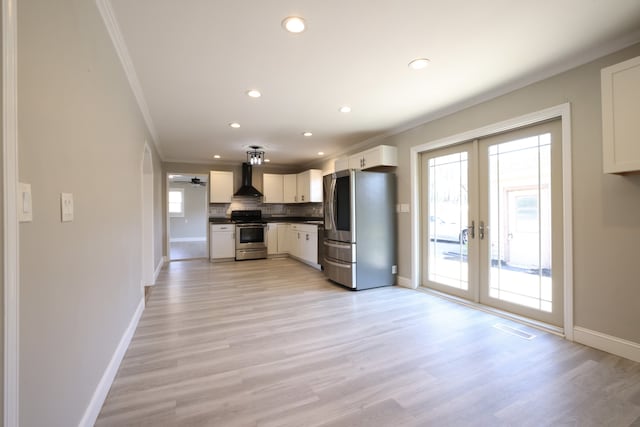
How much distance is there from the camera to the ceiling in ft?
6.01

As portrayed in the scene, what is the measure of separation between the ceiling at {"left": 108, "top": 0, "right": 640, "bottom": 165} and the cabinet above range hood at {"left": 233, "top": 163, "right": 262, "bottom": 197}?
335 cm

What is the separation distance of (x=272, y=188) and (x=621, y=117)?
20.8 ft

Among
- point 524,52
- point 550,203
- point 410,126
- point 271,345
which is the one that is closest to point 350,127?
point 410,126

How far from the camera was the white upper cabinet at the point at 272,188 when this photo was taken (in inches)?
291

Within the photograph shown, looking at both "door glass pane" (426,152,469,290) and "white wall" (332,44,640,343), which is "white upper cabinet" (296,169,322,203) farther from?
"white wall" (332,44,640,343)

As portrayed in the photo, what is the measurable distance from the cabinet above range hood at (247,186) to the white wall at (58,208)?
491 cm

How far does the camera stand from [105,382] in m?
1.79

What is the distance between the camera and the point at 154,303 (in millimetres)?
3609

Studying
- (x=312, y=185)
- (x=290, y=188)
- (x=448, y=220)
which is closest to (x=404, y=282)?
(x=448, y=220)

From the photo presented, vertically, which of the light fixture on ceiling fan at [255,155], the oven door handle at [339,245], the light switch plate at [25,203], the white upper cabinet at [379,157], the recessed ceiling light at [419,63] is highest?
the recessed ceiling light at [419,63]

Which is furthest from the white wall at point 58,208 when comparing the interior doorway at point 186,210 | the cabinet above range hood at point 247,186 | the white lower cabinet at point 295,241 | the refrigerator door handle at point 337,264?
the interior doorway at point 186,210

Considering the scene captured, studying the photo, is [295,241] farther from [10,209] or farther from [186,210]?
[186,210]

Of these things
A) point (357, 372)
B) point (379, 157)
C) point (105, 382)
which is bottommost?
point (357, 372)

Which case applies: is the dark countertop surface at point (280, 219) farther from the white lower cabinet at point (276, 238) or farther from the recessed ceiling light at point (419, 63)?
the recessed ceiling light at point (419, 63)
